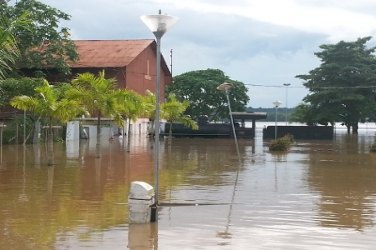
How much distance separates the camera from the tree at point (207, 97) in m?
62.3

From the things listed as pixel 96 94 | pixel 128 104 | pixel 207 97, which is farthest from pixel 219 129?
pixel 96 94

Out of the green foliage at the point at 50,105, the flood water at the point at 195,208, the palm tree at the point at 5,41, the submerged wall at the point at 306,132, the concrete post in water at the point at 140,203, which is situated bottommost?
the flood water at the point at 195,208

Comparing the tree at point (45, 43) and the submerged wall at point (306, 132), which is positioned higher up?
the tree at point (45, 43)

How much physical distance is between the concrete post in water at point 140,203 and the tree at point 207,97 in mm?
52266

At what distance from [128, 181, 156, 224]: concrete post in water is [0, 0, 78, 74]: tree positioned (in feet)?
106

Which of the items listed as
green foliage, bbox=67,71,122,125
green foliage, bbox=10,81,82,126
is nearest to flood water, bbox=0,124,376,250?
green foliage, bbox=10,81,82,126

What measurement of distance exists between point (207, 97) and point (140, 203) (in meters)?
53.3

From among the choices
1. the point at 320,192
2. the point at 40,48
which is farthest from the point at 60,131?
the point at 320,192

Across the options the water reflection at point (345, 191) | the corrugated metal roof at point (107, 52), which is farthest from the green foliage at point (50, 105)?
the corrugated metal roof at point (107, 52)

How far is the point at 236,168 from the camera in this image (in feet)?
67.2

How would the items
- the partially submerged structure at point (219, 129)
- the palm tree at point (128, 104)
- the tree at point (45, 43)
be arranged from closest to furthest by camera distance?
the palm tree at point (128, 104) < the tree at point (45, 43) < the partially submerged structure at point (219, 129)

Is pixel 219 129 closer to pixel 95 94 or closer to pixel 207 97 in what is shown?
pixel 207 97

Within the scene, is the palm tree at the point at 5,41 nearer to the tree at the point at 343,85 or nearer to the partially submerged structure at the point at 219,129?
the partially submerged structure at the point at 219,129

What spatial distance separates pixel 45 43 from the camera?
1681 inches
